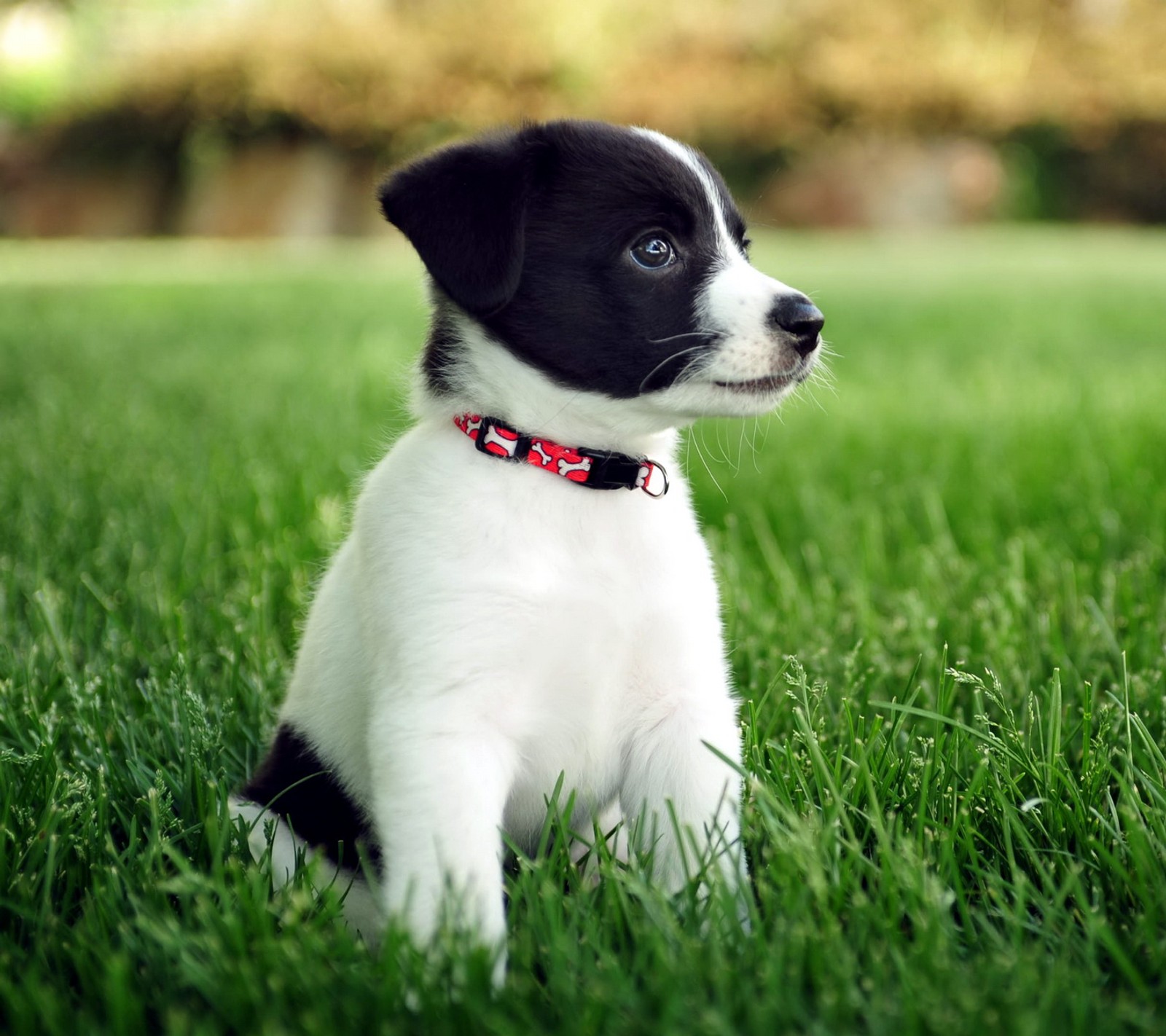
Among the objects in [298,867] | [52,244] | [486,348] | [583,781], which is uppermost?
[486,348]

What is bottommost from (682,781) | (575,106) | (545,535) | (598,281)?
(682,781)

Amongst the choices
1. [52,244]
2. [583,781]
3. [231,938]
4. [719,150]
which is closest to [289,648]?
[583,781]

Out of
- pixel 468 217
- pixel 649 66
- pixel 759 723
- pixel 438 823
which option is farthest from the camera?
pixel 649 66

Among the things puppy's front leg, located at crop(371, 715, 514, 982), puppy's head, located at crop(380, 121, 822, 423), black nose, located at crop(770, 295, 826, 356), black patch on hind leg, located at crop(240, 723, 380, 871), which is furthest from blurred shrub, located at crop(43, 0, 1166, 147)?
puppy's front leg, located at crop(371, 715, 514, 982)

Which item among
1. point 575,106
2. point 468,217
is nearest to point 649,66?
point 575,106

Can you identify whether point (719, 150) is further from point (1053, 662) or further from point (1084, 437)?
point (1053, 662)

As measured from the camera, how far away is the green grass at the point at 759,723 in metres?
1.56

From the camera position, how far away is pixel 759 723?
254 centimetres

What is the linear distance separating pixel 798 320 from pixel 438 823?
3.24 feet

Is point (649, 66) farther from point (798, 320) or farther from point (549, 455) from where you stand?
point (549, 455)

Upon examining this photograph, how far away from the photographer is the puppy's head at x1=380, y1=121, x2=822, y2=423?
2105 millimetres

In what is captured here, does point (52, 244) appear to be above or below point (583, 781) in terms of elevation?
below

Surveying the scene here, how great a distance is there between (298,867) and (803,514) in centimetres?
269

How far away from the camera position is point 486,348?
217 centimetres
